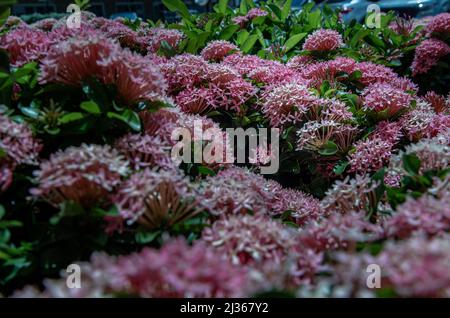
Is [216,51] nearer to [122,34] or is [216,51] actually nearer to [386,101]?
[122,34]

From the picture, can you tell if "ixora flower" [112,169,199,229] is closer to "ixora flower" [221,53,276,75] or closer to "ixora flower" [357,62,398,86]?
"ixora flower" [221,53,276,75]

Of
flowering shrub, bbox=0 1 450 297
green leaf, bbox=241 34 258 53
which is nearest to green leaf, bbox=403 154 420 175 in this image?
flowering shrub, bbox=0 1 450 297

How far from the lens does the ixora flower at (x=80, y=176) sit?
1.11 meters

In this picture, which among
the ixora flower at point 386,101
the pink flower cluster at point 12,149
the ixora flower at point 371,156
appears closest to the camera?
the pink flower cluster at point 12,149

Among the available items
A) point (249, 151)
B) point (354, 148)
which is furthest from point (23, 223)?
point (354, 148)

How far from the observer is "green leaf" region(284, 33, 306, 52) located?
3.01 metres

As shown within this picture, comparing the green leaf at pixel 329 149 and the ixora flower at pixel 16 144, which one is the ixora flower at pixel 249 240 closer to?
the ixora flower at pixel 16 144

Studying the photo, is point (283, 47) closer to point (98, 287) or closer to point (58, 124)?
point (58, 124)

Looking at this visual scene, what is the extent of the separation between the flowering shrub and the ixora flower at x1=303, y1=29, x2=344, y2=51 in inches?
20.5

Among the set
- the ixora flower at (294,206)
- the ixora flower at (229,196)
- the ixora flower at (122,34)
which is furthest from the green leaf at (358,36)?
the ixora flower at (229,196)

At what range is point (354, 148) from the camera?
201 cm

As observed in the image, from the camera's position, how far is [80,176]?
111 centimetres
